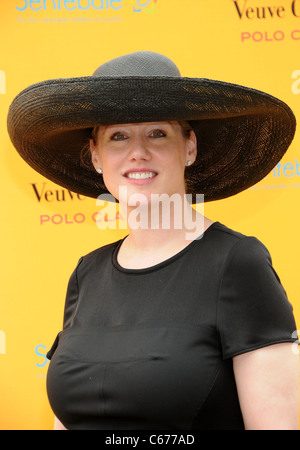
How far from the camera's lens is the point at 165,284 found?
1.18 m

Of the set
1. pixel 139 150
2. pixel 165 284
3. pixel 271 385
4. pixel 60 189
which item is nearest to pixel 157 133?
pixel 139 150

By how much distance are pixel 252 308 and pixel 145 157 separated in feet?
1.33

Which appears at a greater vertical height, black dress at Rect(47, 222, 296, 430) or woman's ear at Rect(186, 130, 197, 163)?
woman's ear at Rect(186, 130, 197, 163)

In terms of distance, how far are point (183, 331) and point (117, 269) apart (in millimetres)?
285

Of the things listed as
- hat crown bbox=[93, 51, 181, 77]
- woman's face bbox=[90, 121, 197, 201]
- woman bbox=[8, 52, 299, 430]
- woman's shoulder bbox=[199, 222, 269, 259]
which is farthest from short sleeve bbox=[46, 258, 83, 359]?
hat crown bbox=[93, 51, 181, 77]

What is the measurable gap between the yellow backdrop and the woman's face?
3.03ft

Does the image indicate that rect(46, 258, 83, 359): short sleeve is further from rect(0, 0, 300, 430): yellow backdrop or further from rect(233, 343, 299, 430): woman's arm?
rect(0, 0, 300, 430): yellow backdrop

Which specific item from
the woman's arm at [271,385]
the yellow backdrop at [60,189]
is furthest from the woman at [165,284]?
the yellow backdrop at [60,189]

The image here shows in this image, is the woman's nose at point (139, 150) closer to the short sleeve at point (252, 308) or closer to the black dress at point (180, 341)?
the black dress at point (180, 341)

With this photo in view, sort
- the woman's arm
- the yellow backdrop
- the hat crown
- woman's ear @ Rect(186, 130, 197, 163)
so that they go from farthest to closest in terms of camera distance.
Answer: the yellow backdrop < woman's ear @ Rect(186, 130, 197, 163) < the hat crown < the woman's arm

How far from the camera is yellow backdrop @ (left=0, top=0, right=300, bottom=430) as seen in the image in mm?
2109

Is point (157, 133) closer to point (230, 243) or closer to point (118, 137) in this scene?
point (118, 137)
